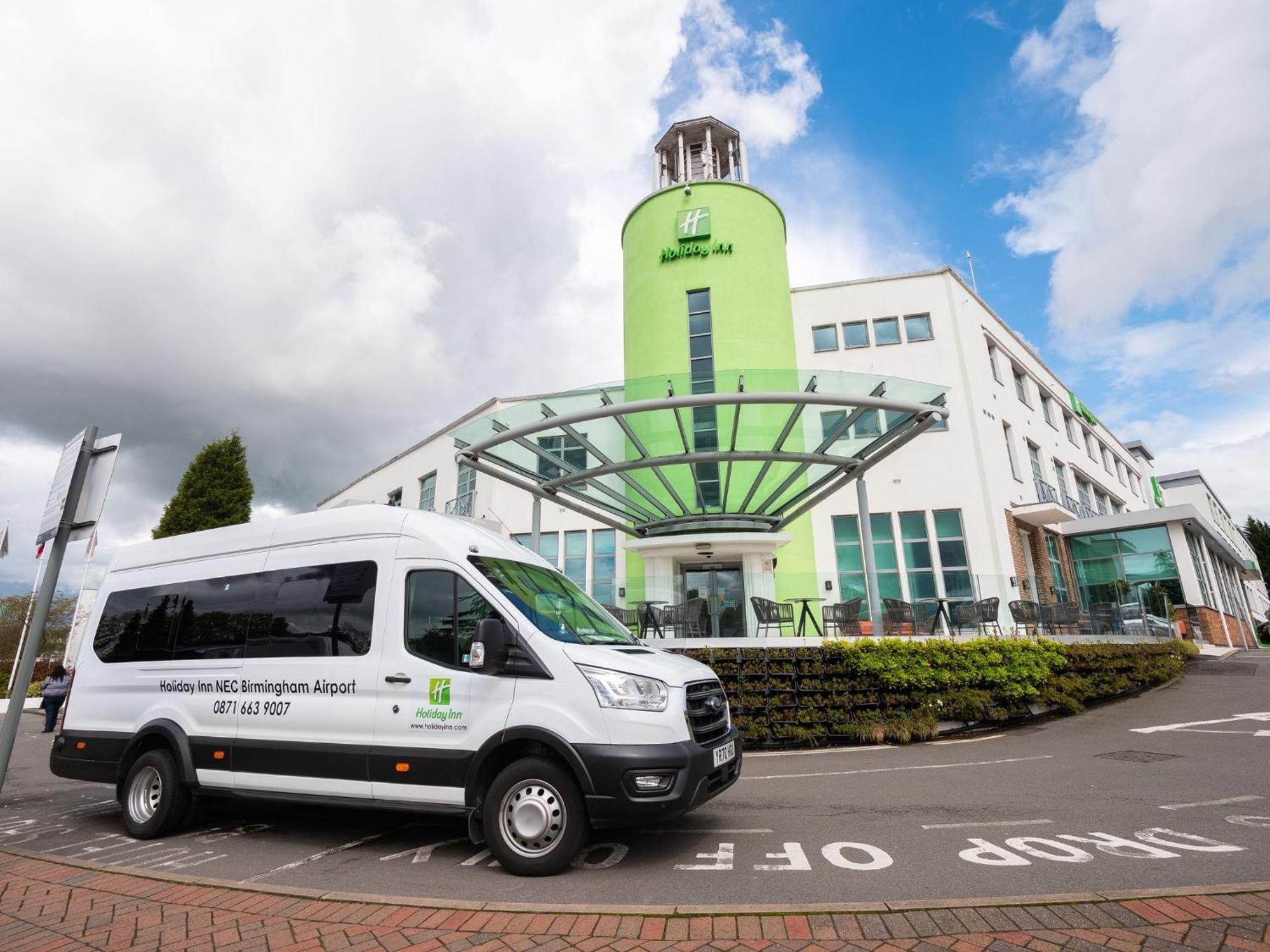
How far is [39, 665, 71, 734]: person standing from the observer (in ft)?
53.5

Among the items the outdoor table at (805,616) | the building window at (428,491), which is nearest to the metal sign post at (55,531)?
the outdoor table at (805,616)

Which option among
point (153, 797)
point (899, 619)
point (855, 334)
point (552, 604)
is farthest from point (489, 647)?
point (855, 334)

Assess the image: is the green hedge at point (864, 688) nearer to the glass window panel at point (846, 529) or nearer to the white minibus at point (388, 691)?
the white minibus at point (388, 691)

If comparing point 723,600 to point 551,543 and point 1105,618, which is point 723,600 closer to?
point 1105,618

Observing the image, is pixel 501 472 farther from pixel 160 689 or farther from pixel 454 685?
pixel 454 685

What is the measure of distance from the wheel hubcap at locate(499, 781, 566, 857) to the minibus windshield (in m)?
0.99

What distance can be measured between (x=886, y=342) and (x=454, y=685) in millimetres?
22679

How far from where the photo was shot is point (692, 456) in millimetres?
12594

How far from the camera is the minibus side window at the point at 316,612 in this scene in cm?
529

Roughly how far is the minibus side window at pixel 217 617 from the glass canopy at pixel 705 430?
578 centimetres

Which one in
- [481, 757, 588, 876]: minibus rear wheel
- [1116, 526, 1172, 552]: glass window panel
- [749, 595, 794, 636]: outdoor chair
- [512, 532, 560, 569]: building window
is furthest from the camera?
[1116, 526, 1172, 552]: glass window panel

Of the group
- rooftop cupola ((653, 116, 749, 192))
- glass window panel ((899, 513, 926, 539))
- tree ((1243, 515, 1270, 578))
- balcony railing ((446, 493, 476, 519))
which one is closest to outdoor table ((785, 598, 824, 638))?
glass window panel ((899, 513, 926, 539))

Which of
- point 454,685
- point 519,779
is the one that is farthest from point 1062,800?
point 454,685

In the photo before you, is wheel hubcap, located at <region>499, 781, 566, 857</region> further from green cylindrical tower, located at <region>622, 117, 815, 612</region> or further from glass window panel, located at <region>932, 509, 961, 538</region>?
glass window panel, located at <region>932, 509, 961, 538</region>
